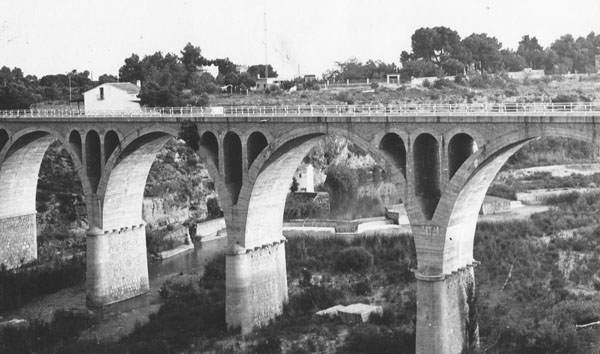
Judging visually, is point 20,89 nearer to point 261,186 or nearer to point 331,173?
point 331,173

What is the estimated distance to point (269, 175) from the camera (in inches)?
1362

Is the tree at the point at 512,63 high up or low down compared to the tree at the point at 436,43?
down

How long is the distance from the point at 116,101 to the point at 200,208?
16922 mm

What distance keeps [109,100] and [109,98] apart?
0.49ft

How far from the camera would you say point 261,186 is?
3481 centimetres

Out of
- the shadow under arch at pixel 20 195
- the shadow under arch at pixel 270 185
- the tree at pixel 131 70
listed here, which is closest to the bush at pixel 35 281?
the shadow under arch at pixel 20 195

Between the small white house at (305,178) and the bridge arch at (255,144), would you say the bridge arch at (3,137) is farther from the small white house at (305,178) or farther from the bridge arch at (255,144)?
the small white house at (305,178)

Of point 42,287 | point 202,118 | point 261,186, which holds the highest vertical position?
point 202,118

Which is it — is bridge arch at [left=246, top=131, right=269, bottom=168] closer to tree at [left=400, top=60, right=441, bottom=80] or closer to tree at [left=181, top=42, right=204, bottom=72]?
tree at [left=400, top=60, right=441, bottom=80]

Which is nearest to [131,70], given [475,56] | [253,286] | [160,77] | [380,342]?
[160,77]

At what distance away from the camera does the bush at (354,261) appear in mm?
41938

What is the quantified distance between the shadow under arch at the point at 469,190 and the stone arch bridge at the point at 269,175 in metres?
0.05

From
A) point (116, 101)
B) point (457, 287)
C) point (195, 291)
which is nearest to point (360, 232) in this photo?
point (195, 291)

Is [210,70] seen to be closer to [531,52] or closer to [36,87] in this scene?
[36,87]
